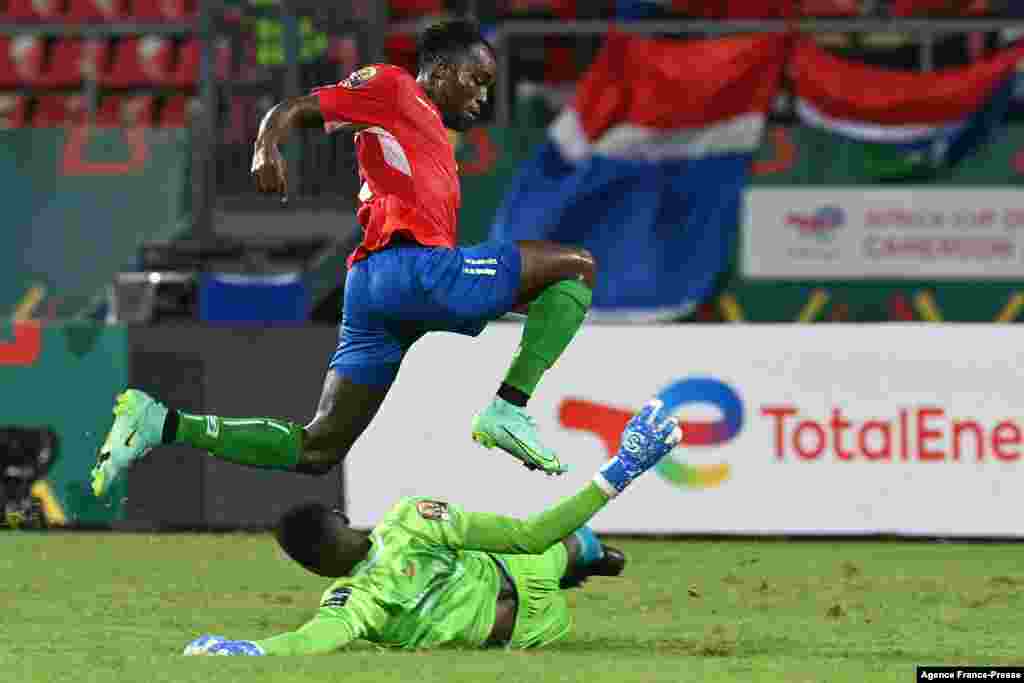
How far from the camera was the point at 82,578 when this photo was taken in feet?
36.4

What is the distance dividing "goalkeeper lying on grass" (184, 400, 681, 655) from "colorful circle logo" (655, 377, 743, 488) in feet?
15.2

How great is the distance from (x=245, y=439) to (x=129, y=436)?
0.50m

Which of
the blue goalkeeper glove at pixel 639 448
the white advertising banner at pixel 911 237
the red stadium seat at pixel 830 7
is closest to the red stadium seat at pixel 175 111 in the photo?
the white advertising banner at pixel 911 237

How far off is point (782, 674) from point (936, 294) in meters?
9.88

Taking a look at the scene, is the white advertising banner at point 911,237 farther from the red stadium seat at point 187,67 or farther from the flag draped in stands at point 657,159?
the red stadium seat at point 187,67

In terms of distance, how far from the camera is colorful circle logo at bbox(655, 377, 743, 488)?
12.9 m

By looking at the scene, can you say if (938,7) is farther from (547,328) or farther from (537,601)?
(537,601)

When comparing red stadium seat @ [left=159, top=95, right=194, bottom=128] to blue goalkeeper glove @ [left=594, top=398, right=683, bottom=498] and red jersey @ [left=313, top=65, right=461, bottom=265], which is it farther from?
blue goalkeeper glove @ [left=594, top=398, right=683, bottom=498]

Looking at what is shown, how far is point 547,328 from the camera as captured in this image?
8766mm

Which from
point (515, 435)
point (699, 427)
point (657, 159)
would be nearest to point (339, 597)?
point (515, 435)

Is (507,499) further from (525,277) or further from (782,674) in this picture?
(782,674)

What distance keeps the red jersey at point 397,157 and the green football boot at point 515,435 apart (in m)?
0.68

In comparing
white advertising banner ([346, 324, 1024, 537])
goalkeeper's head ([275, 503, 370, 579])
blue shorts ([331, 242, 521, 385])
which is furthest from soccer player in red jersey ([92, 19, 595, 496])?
white advertising banner ([346, 324, 1024, 537])

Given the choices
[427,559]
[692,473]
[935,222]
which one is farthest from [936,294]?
[427,559]
